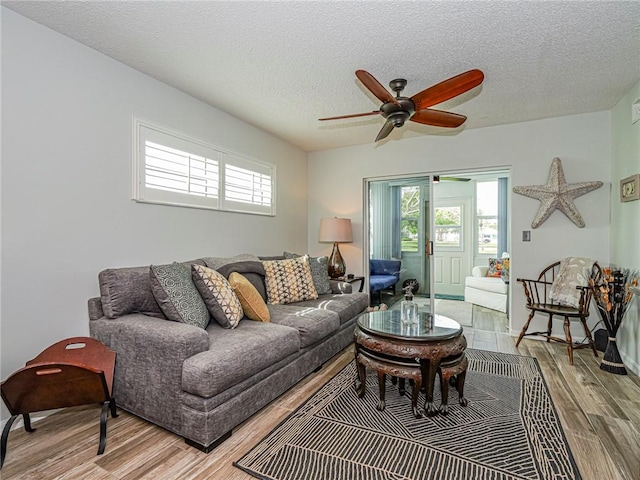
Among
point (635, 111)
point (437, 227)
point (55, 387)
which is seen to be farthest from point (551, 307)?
point (55, 387)

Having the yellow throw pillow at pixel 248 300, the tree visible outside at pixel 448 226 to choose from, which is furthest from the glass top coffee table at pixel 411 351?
the tree visible outside at pixel 448 226

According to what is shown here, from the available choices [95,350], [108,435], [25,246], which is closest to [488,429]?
[108,435]

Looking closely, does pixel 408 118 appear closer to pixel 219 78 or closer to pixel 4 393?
pixel 219 78

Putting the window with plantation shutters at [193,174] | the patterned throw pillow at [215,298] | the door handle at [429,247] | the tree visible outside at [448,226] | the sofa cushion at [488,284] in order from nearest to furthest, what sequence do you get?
the patterned throw pillow at [215,298] < the window with plantation shutters at [193,174] < the door handle at [429,247] < the sofa cushion at [488,284] < the tree visible outside at [448,226]

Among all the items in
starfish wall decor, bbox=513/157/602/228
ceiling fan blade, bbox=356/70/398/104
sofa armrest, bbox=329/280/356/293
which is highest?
ceiling fan blade, bbox=356/70/398/104

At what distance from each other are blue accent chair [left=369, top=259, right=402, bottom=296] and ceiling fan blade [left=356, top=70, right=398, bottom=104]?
2794 mm

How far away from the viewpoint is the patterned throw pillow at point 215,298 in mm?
2344

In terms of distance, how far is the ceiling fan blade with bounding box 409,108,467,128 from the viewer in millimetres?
2548

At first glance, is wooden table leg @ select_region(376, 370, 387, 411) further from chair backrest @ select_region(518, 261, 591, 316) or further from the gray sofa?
chair backrest @ select_region(518, 261, 591, 316)

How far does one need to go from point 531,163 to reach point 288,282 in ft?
10.2

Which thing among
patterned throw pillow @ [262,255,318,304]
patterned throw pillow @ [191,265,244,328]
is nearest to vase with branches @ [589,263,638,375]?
patterned throw pillow @ [262,255,318,304]

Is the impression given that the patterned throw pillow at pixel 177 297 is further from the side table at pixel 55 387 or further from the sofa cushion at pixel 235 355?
the side table at pixel 55 387

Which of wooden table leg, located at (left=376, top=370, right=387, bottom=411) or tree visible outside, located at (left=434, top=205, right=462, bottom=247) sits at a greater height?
tree visible outside, located at (left=434, top=205, right=462, bottom=247)

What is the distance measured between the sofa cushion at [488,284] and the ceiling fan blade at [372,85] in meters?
4.13
